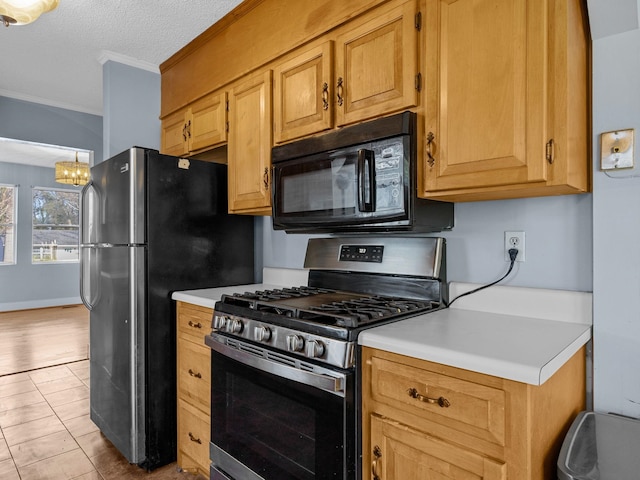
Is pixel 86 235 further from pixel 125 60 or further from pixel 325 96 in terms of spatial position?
pixel 325 96

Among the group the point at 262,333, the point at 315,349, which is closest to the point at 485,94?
the point at 315,349

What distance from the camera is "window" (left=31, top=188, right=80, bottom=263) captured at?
693 centimetres

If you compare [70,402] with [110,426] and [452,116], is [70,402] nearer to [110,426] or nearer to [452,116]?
[110,426]

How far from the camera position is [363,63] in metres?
1.65

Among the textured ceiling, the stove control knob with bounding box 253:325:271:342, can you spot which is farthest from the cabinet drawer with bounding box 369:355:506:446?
the textured ceiling

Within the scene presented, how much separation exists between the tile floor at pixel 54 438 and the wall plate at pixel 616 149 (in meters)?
2.25

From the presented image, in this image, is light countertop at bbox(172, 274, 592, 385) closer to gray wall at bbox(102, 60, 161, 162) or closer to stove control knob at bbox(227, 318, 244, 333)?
stove control knob at bbox(227, 318, 244, 333)

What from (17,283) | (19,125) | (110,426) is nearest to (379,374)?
(110,426)

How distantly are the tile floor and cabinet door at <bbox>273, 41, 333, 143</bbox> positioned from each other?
5.99 ft

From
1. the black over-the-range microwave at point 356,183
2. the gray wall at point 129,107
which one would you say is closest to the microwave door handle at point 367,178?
the black over-the-range microwave at point 356,183

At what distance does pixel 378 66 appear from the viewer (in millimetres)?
1594

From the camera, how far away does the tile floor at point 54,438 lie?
208 centimetres

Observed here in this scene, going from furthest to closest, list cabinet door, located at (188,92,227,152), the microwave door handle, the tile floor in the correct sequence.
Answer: cabinet door, located at (188,92,227,152), the tile floor, the microwave door handle

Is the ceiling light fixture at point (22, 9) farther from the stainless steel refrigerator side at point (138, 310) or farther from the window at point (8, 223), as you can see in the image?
the window at point (8, 223)
